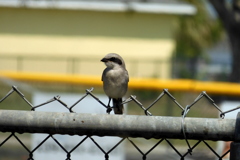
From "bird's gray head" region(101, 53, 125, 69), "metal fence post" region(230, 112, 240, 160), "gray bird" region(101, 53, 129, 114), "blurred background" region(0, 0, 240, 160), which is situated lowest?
"metal fence post" region(230, 112, 240, 160)

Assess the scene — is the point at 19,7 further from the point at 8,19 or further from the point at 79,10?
the point at 79,10

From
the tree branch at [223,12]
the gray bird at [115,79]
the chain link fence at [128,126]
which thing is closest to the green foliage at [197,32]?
the tree branch at [223,12]

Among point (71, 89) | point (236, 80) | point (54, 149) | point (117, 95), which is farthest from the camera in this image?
point (236, 80)

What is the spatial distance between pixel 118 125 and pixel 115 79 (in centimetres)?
173

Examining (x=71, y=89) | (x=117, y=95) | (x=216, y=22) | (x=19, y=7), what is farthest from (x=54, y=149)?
(x=216, y=22)

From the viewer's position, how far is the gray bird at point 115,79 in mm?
3762

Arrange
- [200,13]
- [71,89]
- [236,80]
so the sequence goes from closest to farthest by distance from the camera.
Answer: [71,89]
[236,80]
[200,13]

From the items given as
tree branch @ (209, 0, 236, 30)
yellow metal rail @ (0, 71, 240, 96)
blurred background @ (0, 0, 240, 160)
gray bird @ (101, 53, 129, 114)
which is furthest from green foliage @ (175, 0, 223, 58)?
gray bird @ (101, 53, 129, 114)

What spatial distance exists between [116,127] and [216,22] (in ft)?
83.5

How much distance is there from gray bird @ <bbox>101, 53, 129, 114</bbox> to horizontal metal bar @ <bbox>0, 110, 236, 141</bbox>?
1.53 m

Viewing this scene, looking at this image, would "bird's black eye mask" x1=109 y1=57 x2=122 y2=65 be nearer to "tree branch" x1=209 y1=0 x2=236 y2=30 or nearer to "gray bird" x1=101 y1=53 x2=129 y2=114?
"gray bird" x1=101 y1=53 x2=129 y2=114

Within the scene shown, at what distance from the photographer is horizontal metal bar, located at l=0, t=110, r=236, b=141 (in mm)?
2094

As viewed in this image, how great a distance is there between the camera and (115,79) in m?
3.85

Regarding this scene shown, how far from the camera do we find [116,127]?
213cm
